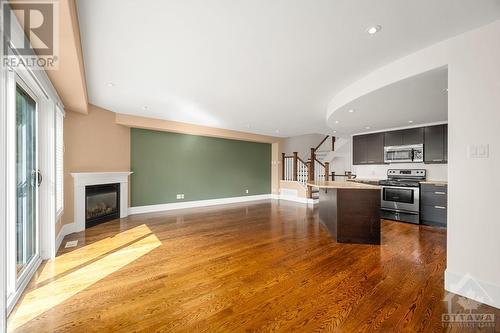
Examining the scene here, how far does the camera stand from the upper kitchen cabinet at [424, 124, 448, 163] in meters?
4.32

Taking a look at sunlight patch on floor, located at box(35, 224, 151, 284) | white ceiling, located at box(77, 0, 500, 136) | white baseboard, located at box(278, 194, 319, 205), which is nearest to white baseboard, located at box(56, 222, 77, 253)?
sunlight patch on floor, located at box(35, 224, 151, 284)

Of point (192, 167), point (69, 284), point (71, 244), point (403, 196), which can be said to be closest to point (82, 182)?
point (71, 244)

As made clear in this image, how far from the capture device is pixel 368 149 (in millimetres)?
5590

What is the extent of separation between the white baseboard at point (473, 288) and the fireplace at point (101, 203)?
18.4 feet

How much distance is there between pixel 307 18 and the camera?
5.65 feet

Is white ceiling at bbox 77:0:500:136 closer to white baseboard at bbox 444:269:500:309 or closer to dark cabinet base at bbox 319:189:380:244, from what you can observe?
dark cabinet base at bbox 319:189:380:244

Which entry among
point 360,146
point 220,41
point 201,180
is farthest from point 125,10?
point 360,146

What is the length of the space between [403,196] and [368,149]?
1559 mm

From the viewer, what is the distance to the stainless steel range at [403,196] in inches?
173

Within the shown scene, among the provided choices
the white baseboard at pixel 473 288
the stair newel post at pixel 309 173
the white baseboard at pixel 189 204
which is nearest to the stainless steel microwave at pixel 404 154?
the stair newel post at pixel 309 173

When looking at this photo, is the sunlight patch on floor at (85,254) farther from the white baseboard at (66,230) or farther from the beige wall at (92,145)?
the beige wall at (92,145)

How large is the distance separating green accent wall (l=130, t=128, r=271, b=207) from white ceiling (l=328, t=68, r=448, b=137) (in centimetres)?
367

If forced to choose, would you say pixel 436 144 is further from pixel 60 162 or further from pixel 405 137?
pixel 60 162

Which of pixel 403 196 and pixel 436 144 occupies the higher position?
pixel 436 144
